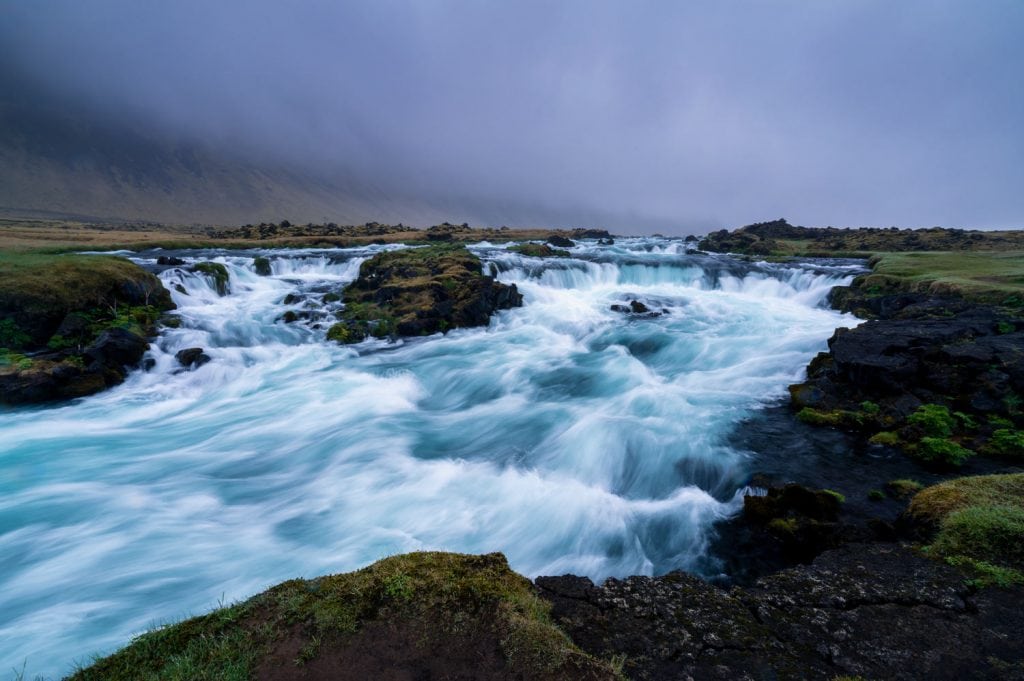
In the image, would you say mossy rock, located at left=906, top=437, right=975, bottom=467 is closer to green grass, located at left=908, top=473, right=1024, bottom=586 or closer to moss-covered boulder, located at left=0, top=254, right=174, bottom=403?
green grass, located at left=908, top=473, right=1024, bottom=586

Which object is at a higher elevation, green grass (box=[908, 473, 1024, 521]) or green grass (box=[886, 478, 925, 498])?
green grass (box=[908, 473, 1024, 521])

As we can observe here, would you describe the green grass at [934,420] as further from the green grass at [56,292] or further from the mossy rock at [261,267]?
Answer: the mossy rock at [261,267]

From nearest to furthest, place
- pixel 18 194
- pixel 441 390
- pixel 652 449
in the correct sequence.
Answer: pixel 652 449, pixel 441 390, pixel 18 194

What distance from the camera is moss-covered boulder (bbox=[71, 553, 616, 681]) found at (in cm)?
355

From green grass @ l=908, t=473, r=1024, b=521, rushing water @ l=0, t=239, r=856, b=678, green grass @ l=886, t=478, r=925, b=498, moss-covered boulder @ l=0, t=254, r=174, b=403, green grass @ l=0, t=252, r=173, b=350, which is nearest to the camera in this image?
green grass @ l=908, t=473, r=1024, b=521

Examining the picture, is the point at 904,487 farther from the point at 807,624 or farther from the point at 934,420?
the point at 807,624

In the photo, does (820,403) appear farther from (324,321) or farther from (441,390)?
(324,321)

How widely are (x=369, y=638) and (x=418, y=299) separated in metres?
21.3

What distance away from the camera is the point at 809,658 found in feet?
14.0

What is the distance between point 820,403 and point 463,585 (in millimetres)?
12535

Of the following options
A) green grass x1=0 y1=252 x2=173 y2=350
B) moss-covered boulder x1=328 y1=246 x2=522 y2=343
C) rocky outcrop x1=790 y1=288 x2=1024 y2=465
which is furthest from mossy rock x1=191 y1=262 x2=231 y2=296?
rocky outcrop x1=790 y1=288 x2=1024 y2=465

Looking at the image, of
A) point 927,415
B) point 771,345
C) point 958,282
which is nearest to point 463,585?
point 927,415

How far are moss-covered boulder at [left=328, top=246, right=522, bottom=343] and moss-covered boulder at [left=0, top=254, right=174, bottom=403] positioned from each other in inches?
305

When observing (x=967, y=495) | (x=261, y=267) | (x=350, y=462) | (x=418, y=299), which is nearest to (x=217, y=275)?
(x=261, y=267)
